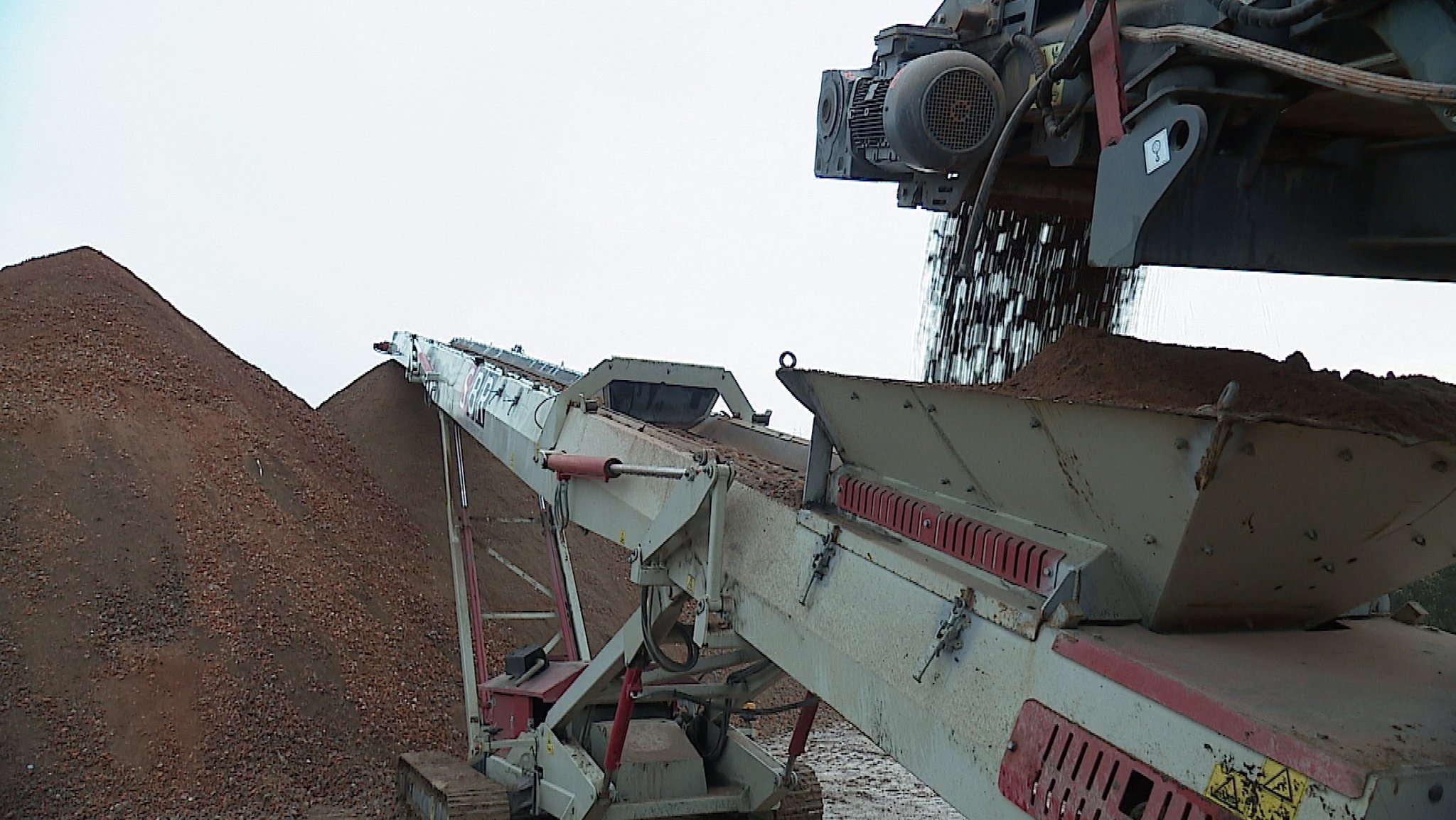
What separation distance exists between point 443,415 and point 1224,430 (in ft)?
29.8

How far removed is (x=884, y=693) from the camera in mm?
3424

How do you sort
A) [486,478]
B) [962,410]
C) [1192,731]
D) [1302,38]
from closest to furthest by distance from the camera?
[1192,731] < [1302,38] < [962,410] < [486,478]

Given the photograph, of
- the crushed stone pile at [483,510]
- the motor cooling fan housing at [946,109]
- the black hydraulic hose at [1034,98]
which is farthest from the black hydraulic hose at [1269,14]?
the crushed stone pile at [483,510]

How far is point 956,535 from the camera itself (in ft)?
11.3

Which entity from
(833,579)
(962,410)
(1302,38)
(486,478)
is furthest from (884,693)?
(486,478)

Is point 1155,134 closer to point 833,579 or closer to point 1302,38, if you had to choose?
point 1302,38

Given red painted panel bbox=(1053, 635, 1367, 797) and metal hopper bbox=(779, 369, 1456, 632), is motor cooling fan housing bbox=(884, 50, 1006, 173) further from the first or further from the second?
red painted panel bbox=(1053, 635, 1367, 797)

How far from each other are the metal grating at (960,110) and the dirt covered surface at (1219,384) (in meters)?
0.60

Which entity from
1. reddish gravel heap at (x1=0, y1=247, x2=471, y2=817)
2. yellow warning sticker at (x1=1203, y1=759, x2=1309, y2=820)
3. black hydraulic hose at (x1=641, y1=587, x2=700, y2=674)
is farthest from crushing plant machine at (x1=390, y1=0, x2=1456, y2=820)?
reddish gravel heap at (x1=0, y1=247, x2=471, y2=817)

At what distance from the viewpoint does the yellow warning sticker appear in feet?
7.22

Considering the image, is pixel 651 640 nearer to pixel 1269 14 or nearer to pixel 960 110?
pixel 960 110

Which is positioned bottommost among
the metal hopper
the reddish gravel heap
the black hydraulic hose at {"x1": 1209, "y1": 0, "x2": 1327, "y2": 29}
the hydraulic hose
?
the reddish gravel heap

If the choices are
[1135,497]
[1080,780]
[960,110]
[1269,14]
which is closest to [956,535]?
[1135,497]

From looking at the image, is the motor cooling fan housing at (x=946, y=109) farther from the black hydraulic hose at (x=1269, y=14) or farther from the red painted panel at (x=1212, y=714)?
the red painted panel at (x=1212, y=714)
